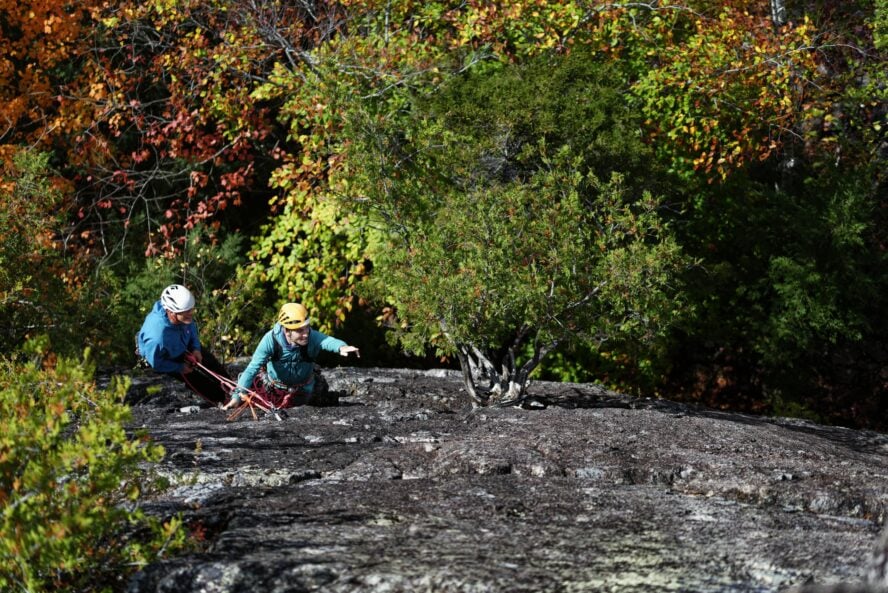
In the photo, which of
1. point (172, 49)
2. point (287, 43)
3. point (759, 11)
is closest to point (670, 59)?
point (759, 11)

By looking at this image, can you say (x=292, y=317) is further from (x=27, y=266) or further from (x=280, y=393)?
(x=27, y=266)

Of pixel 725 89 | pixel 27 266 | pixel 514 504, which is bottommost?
pixel 514 504

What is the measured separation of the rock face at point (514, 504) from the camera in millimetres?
4168

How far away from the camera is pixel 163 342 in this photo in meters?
9.51

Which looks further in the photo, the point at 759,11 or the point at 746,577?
the point at 759,11

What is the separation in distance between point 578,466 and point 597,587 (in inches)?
88.0

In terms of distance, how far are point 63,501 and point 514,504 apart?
191 cm

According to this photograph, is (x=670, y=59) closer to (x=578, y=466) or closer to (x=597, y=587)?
(x=578, y=466)

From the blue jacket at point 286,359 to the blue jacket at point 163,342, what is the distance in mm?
595

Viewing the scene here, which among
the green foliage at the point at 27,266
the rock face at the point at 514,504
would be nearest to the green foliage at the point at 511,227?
the rock face at the point at 514,504

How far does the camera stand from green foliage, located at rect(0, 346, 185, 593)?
13.7ft

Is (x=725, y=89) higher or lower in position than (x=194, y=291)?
higher

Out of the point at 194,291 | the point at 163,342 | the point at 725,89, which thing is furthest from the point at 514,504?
the point at 194,291

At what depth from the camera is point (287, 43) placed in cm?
1495
